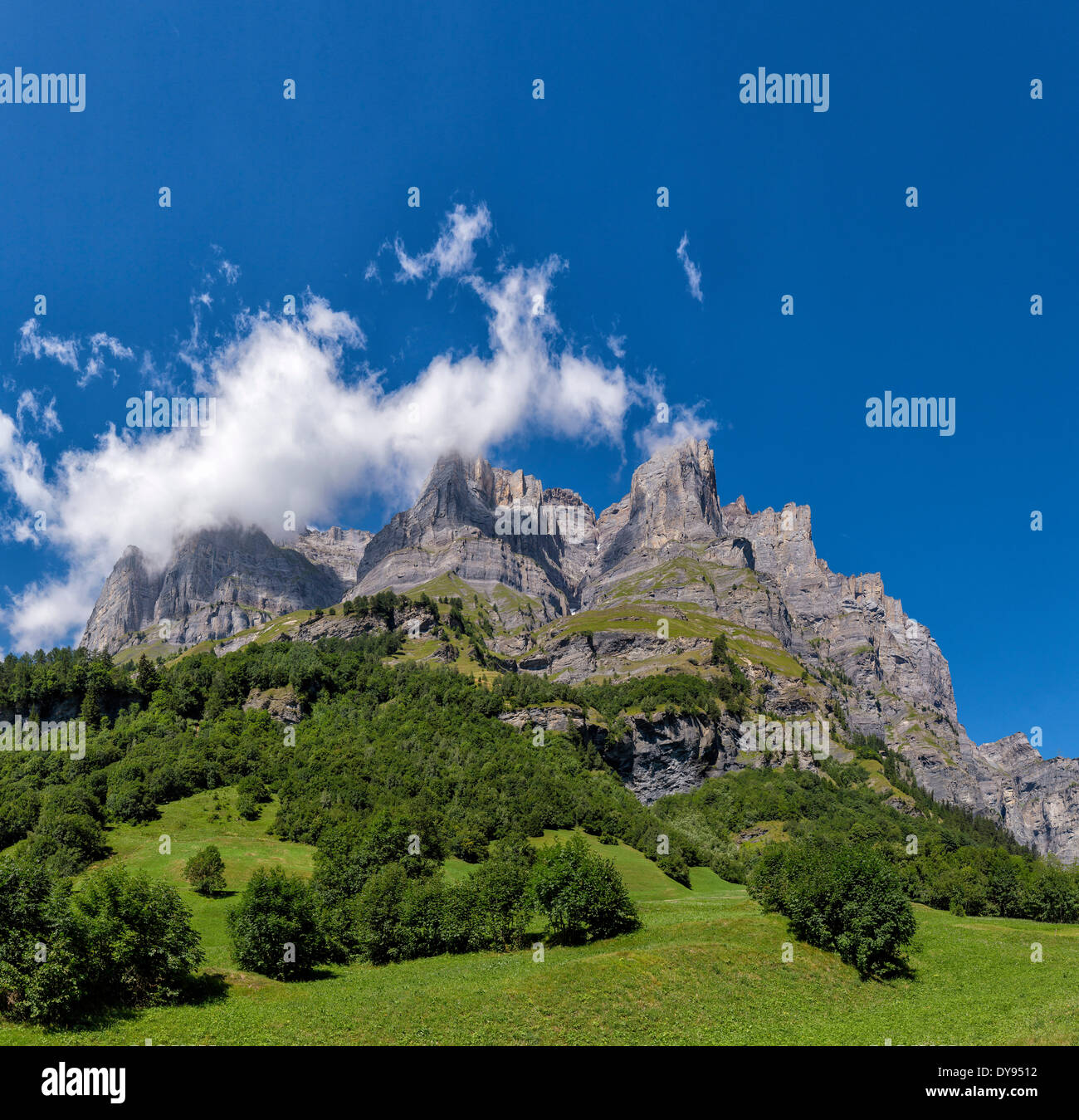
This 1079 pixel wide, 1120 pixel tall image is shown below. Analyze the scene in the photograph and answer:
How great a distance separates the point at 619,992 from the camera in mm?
42312

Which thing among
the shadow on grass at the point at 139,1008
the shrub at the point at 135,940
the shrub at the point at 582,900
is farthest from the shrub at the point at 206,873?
the shrub at the point at 582,900

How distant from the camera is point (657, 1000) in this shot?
42062 millimetres

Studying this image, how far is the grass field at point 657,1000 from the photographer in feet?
118

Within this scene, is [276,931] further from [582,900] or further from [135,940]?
[582,900]

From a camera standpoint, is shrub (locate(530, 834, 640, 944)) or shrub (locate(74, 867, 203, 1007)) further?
shrub (locate(530, 834, 640, 944))

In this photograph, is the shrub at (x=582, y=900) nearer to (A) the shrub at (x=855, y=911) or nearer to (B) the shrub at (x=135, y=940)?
(A) the shrub at (x=855, y=911)

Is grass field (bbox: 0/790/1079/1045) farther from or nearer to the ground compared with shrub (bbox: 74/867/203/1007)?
nearer to the ground

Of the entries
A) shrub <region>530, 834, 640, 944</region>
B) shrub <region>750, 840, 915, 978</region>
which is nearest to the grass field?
shrub <region>750, 840, 915, 978</region>

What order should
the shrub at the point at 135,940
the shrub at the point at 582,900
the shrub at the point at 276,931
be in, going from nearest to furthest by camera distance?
the shrub at the point at 135,940 < the shrub at the point at 276,931 < the shrub at the point at 582,900

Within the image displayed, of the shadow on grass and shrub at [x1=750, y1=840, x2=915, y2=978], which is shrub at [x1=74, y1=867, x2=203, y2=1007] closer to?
the shadow on grass

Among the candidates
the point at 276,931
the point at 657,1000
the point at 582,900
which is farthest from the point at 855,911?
the point at 276,931

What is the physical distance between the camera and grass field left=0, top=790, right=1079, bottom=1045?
3603 centimetres
